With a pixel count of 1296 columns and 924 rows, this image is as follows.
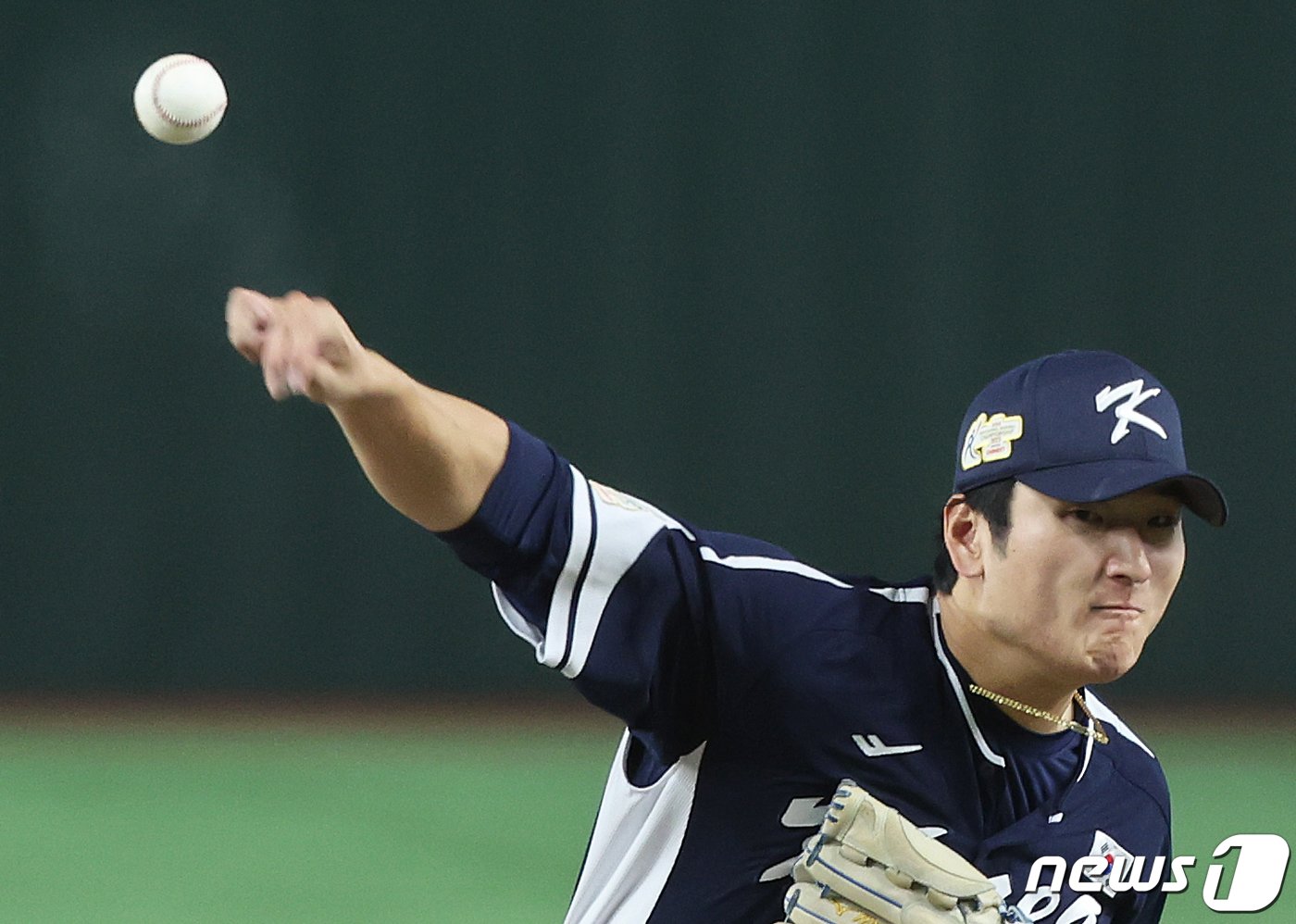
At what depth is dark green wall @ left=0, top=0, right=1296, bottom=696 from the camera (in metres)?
7.32

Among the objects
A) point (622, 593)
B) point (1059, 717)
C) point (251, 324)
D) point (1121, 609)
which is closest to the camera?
point (251, 324)

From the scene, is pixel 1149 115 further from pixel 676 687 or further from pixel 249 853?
pixel 676 687

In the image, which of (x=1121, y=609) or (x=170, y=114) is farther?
(x=170, y=114)

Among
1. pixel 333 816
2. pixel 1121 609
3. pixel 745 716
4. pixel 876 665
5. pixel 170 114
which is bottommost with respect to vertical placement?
pixel 333 816

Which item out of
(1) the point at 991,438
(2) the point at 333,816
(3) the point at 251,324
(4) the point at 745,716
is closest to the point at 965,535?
(1) the point at 991,438

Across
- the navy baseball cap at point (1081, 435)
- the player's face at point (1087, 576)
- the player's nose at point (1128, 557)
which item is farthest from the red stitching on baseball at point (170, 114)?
the player's nose at point (1128, 557)

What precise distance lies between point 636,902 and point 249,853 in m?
3.32

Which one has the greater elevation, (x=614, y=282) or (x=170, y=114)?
(x=614, y=282)

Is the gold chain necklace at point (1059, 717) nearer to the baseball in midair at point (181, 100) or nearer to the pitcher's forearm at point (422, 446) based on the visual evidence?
the pitcher's forearm at point (422, 446)

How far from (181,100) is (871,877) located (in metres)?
2.17

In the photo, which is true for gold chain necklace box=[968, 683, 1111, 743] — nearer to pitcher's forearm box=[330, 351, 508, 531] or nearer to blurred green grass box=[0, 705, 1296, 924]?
pitcher's forearm box=[330, 351, 508, 531]

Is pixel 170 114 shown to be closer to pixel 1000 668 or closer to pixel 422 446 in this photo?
pixel 422 446

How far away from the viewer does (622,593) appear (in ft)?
7.40

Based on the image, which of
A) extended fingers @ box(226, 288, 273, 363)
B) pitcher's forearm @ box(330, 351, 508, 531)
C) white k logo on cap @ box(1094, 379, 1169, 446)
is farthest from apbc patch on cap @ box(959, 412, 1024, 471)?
extended fingers @ box(226, 288, 273, 363)
